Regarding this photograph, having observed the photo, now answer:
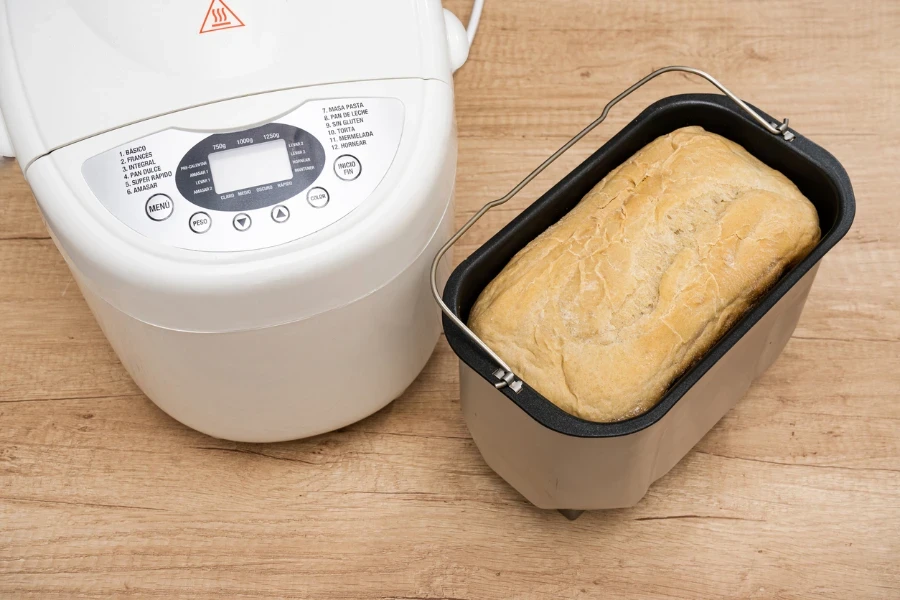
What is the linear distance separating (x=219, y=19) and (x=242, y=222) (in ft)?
0.59

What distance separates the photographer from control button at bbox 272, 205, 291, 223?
0.78 meters

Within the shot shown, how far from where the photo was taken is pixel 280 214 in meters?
0.78

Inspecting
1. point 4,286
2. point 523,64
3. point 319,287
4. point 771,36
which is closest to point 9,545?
point 4,286

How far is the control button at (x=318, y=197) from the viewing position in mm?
789

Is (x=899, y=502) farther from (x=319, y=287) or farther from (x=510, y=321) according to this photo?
(x=319, y=287)

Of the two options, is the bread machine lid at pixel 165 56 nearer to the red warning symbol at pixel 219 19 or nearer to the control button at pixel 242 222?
the red warning symbol at pixel 219 19

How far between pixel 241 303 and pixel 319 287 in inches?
2.4

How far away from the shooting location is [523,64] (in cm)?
126

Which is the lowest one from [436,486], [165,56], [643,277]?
[436,486]

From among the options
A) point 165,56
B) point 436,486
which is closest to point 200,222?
point 165,56

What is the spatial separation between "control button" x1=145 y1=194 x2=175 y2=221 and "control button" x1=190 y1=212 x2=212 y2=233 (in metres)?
0.02

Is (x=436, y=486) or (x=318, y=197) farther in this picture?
(x=436, y=486)

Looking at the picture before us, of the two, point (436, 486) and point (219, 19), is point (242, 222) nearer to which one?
point (219, 19)

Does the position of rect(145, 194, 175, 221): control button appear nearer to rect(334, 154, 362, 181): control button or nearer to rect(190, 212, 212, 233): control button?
rect(190, 212, 212, 233): control button
